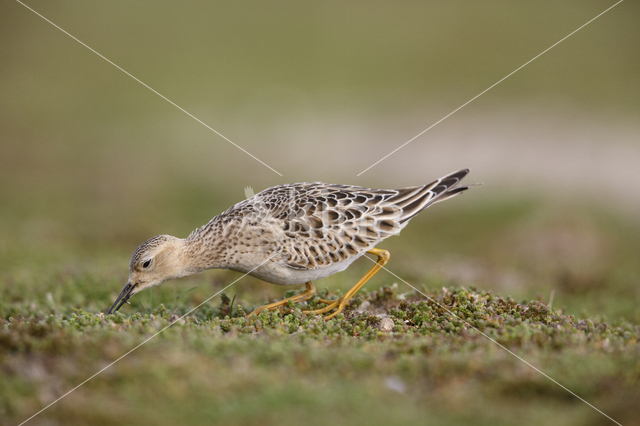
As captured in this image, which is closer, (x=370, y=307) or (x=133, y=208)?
(x=370, y=307)

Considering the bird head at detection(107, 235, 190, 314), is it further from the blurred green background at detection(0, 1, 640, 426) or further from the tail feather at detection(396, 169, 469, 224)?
the tail feather at detection(396, 169, 469, 224)

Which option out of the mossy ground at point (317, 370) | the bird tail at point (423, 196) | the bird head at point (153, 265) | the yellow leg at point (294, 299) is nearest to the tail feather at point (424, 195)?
the bird tail at point (423, 196)

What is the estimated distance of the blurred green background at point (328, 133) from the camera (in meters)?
13.0

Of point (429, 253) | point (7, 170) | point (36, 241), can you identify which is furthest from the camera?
point (7, 170)

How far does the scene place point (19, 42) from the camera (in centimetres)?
3097

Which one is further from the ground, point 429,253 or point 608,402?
point 429,253

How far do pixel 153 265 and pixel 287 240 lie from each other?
6.01ft

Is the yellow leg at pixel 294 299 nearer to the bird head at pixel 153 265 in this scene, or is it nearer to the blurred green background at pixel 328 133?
the bird head at pixel 153 265

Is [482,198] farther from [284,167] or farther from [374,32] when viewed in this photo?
[374,32]

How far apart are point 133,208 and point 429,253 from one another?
31.1ft

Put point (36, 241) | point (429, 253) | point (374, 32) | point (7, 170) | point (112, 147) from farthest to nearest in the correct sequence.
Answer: point (374, 32)
point (112, 147)
point (7, 170)
point (429, 253)
point (36, 241)

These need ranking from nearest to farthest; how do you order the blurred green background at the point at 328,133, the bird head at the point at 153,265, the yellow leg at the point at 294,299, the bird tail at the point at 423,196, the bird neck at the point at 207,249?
the yellow leg at the point at 294,299
the bird head at the point at 153,265
the bird neck at the point at 207,249
the bird tail at the point at 423,196
the blurred green background at the point at 328,133

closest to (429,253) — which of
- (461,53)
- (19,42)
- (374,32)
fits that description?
(461,53)

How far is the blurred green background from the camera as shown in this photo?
1297 centimetres
